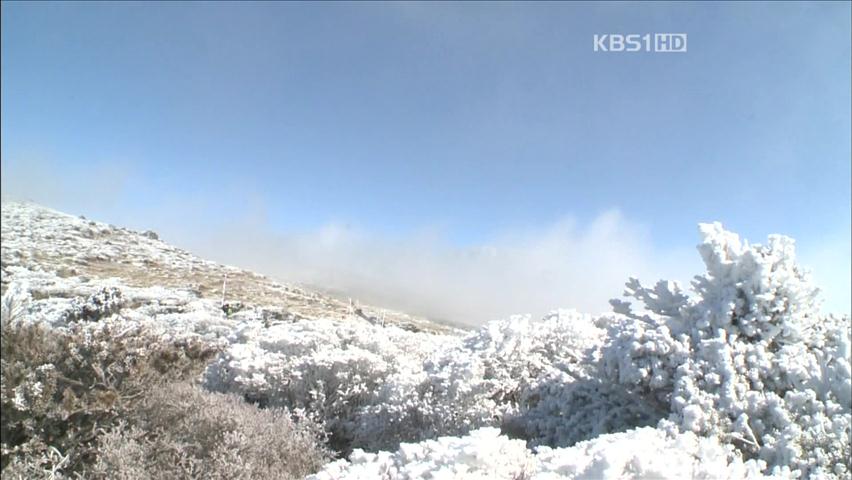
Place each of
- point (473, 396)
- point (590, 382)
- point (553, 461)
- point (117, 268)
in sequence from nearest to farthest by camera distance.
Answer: point (553, 461) → point (590, 382) → point (473, 396) → point (117, 268)

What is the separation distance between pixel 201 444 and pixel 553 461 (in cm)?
275

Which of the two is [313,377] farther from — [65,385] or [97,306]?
[97,306]

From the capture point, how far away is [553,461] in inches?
106

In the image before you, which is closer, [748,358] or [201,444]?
[201,444]

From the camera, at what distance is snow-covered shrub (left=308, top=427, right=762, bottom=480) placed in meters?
2.38

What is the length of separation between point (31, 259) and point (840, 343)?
10712 mm

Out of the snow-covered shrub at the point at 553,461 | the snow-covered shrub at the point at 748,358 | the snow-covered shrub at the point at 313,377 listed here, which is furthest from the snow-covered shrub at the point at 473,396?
the snow-covered shrub at the point at 553,461

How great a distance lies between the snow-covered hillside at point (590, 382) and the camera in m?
2.93

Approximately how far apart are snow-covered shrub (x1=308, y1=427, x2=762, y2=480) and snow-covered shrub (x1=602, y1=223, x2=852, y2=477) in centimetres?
133

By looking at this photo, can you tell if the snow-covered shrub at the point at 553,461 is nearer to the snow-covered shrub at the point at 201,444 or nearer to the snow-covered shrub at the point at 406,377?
the snow-covered shrub at the point at 201,444

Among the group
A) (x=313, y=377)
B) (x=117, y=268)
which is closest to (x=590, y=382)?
(x=313, y=377)

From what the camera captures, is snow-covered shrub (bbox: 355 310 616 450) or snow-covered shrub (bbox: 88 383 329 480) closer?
snow-covered shrub (bbox: 88 383 329 480)

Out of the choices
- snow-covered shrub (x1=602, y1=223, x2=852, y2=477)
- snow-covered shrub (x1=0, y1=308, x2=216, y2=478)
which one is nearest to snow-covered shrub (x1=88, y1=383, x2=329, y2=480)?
snow-covered shrub (x1=0, y1=308, x2=216, y2=478)

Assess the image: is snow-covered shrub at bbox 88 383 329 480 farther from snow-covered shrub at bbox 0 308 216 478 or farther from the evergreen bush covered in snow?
the evergreen bush covered in snow
